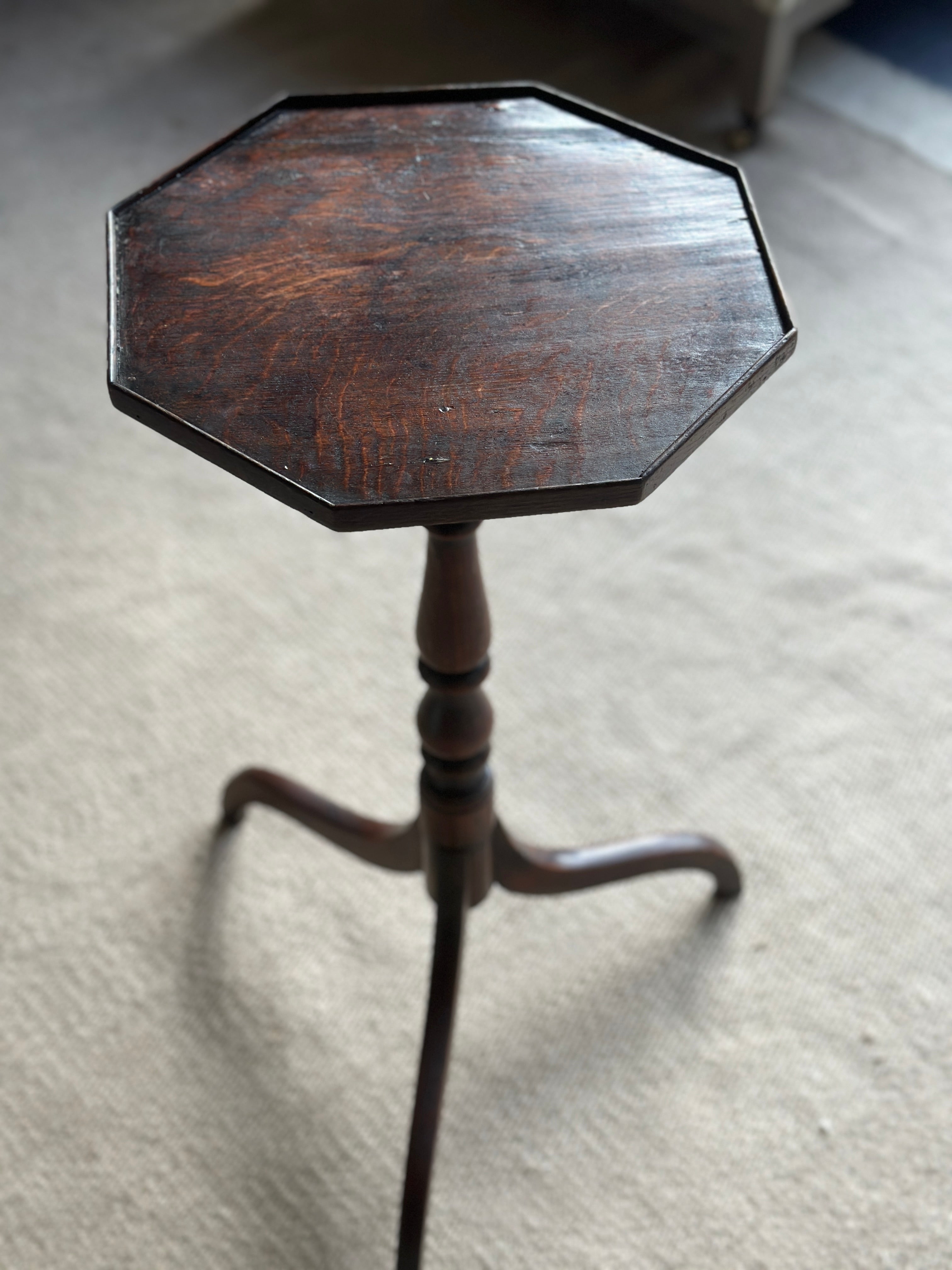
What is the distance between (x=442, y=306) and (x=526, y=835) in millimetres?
648

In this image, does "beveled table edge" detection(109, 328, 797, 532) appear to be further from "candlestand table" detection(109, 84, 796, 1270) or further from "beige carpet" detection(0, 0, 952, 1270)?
"beige carpet" detection(0, 0, 952, 1270)

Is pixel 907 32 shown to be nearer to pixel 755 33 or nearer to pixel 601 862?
pixel 755 33

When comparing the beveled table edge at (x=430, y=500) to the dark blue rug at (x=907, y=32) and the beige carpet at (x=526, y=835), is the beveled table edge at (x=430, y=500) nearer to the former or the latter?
the beige carpet at (x=526, y=835)

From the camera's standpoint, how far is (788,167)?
2.02 meters

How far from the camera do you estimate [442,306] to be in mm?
774

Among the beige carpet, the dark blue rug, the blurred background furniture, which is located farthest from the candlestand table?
the dark blue rug

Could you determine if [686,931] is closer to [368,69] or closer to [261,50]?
[368,69]

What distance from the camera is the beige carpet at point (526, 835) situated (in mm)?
1048

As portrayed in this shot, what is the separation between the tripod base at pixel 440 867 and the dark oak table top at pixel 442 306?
1.36 ft

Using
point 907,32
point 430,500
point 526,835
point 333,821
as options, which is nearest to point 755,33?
point 907,32

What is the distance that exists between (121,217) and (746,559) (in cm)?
89

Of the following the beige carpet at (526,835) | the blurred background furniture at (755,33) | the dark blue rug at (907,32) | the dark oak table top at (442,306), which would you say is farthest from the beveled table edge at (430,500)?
the dark blue rug at (907,32)

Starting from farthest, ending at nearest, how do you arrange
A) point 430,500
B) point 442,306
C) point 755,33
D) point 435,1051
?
point 755,33, point 435,1051, point 442,306, point 430,500

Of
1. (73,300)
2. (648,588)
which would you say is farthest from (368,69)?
(648,588)
